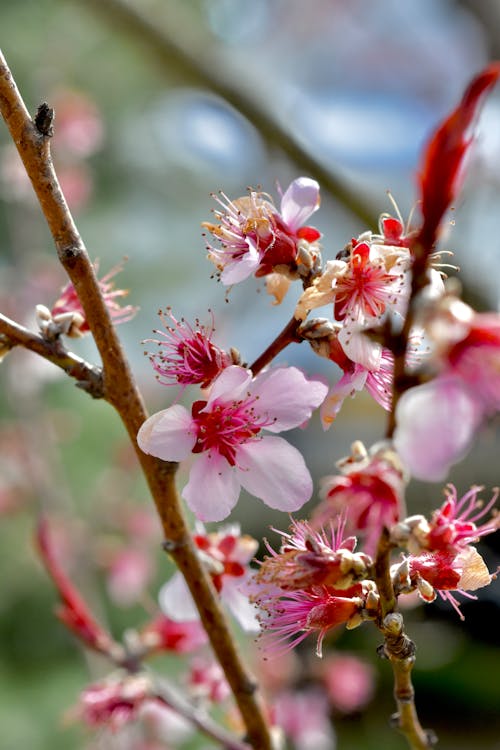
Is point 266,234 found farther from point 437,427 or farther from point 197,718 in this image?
point 197,718

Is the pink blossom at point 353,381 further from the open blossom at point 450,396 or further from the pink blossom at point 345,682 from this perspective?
the pink blossom at point 345,682

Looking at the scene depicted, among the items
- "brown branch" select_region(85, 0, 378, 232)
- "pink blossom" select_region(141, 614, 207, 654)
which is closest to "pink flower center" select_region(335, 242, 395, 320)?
"pink blossom" select_region(141, 614, 207, 654)

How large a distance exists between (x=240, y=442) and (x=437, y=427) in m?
0.20

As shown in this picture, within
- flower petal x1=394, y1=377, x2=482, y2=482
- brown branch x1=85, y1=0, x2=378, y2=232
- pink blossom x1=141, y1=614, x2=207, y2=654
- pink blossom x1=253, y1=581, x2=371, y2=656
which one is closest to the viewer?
flower petal x1=394, y1=377, x2=482, y2=482

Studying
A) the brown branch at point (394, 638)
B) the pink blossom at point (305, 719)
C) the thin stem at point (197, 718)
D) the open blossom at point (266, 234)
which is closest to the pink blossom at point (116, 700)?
the thin stem at point (197, 718)

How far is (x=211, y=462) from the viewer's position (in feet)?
1.69

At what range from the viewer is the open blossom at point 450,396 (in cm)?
33

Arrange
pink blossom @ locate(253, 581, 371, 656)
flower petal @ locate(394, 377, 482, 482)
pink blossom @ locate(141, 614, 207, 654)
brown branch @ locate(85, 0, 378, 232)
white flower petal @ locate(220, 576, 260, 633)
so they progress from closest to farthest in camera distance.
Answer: flower petal @ locate(394, 377, 482, 482) → pink blossom @ locate(253, 581, 371, 656) → white flower petal @ locate(220, 576, 260, 633) → pink blossom @ locate(141, 614, 207, 654) → brown branch @ locate(85, 0, 378, 232)

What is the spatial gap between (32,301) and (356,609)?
5.26 ft

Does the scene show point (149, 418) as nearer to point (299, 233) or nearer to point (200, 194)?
point (299, 233)

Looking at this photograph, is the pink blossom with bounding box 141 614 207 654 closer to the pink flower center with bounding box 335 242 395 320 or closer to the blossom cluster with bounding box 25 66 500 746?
the blossom cluster with bounding box 25 66 500 746

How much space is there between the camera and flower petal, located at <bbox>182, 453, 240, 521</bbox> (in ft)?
1.60

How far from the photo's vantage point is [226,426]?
0.52m

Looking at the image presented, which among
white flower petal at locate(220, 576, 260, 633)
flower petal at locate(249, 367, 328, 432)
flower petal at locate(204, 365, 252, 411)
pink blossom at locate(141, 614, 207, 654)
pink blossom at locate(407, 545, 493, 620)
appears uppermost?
flower petal at locate(204, 365, 252, 411)
